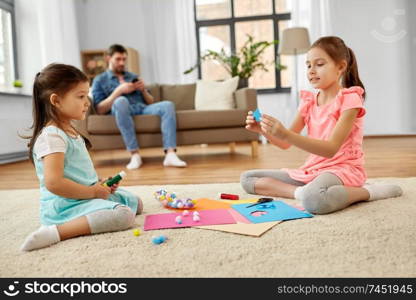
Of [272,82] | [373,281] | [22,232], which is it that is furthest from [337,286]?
[272,82]

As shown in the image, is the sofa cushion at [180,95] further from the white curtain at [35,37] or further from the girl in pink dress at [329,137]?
the girl in pink dress at [329,137]

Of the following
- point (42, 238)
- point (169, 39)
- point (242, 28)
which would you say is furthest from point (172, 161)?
point (242, 28)

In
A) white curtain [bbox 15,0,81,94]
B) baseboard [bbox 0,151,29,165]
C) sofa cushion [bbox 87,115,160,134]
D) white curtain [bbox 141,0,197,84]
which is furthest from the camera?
white curtain [bbox 141,0,197,84]

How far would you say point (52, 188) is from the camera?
3.53 feet

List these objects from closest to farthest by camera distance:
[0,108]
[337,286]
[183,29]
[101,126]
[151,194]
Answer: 1. [337,286]
2. [151,194]
3. [101,126]
4. [0,108]
5. [183,29]

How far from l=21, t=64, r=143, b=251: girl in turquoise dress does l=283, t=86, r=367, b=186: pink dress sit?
71 cm

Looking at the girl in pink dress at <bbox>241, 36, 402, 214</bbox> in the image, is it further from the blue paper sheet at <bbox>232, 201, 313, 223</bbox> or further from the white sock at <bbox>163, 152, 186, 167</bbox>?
the white sock at <bbox>163, 152, 186, 167</bbox>

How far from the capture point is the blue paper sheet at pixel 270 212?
1186mm

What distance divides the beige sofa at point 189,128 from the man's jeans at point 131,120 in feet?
0.20

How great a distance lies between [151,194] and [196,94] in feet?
6.62

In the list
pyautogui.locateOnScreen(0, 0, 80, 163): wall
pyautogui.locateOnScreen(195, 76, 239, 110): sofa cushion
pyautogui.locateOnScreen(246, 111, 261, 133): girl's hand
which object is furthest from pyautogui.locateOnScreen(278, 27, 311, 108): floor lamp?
pyautogui.locateOnScreen(246, 111, 261, 133): girl's hand

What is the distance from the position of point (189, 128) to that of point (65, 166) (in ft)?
6.42

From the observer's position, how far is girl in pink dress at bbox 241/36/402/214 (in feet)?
4.06

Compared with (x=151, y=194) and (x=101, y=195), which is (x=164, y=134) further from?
(x=101, y=195)
